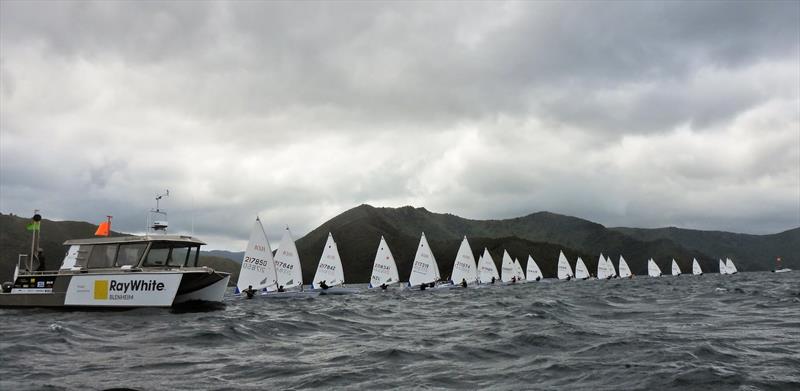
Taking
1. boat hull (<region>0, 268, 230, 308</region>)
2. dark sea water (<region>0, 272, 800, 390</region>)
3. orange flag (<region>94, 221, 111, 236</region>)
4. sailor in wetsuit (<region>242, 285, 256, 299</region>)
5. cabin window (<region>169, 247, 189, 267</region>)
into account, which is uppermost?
orange flag (<region>94, 221, 111, 236</region>)

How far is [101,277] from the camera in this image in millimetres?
29578

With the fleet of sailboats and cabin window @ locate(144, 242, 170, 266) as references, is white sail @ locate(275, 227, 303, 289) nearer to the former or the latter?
the fleet of sailboats

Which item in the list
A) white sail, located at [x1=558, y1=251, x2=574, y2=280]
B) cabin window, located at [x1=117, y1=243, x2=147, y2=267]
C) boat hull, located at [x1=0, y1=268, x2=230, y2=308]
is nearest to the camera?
boat hull, located at [x1=0, y1=268, x2=230, y2=308]

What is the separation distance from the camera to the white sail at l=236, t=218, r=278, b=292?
51.1 m

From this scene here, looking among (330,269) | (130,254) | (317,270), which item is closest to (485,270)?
(330,269)

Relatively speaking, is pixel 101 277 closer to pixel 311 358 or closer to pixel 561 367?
pixel 311 358

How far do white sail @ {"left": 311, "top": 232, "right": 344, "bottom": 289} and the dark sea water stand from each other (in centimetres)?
3993

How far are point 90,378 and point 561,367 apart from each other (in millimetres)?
10400

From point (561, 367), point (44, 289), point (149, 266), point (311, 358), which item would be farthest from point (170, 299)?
point (561, 367)

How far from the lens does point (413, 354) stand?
14750 mm

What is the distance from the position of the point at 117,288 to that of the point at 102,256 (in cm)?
302

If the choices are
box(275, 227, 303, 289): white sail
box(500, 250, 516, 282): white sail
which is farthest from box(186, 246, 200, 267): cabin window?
box(500, 250, 516, 282): white sail

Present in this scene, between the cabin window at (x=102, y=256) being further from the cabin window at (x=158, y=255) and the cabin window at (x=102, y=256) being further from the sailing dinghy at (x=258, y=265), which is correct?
the sailing dinghy at (x=258, y=265)

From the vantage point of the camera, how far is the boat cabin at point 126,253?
99.9 ft
